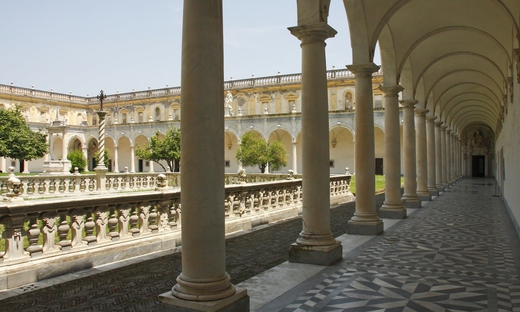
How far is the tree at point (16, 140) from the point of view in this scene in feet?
123

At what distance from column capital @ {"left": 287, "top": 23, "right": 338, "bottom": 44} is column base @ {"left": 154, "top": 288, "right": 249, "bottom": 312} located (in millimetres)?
3974

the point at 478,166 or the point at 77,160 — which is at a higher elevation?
the point at 77,160

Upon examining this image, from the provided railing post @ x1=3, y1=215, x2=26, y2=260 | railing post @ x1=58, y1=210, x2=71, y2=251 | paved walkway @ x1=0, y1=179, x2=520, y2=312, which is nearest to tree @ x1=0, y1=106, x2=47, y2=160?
paved walkway @ x1=0, y1=179, x2=520, y2=312

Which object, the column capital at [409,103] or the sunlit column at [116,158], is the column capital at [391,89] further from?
A: the sunlit column at [116,158]

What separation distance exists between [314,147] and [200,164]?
2909 millimetres

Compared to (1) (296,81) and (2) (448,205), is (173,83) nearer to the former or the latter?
(1) (296,81)

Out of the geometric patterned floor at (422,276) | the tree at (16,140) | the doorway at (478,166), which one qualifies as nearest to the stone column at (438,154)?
the geometric patterned floor at (422,276)

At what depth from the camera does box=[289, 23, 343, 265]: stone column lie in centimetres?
664

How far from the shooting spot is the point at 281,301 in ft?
16.2

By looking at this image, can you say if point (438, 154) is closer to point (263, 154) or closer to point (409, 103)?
A: point (409, 103)

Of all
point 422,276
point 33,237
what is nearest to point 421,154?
point 422,276

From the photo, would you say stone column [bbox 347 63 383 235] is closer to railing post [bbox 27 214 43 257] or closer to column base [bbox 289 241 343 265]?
column base [bbox 289 241 343 265]

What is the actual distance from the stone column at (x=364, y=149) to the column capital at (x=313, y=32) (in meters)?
2.67

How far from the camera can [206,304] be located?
391 cm
